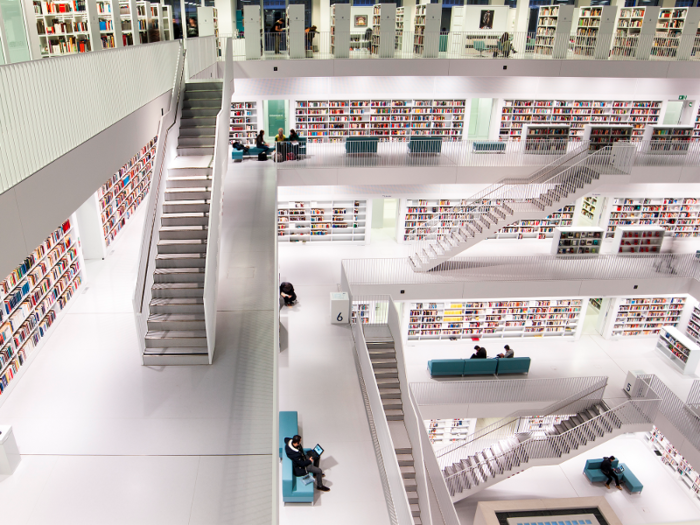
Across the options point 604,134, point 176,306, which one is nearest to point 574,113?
point 604,134

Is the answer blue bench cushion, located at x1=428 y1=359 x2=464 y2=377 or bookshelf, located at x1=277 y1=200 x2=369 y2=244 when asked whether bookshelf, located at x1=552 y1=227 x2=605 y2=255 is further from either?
bookshelf, located at x1=277 y1=200 x2=369 y2=244

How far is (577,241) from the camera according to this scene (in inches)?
537

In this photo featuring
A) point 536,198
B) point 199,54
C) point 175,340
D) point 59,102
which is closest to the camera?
point 59,102

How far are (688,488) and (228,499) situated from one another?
10.8 metres

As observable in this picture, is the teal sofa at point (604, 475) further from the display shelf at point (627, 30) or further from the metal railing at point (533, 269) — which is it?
the display shelf at point (627, 30)

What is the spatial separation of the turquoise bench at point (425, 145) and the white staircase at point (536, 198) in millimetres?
2094

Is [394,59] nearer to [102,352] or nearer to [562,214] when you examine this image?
[562,214]

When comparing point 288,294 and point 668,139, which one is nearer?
point 288,294

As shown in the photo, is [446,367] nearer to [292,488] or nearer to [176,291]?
[292,488]

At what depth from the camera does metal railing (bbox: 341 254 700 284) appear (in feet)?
42.0

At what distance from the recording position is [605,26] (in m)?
14.3

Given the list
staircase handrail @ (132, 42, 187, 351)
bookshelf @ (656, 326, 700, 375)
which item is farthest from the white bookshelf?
staircase handrail @ (132, 42, 187, 351)

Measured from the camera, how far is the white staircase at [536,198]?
40.6ft

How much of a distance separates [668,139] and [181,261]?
523 inches
